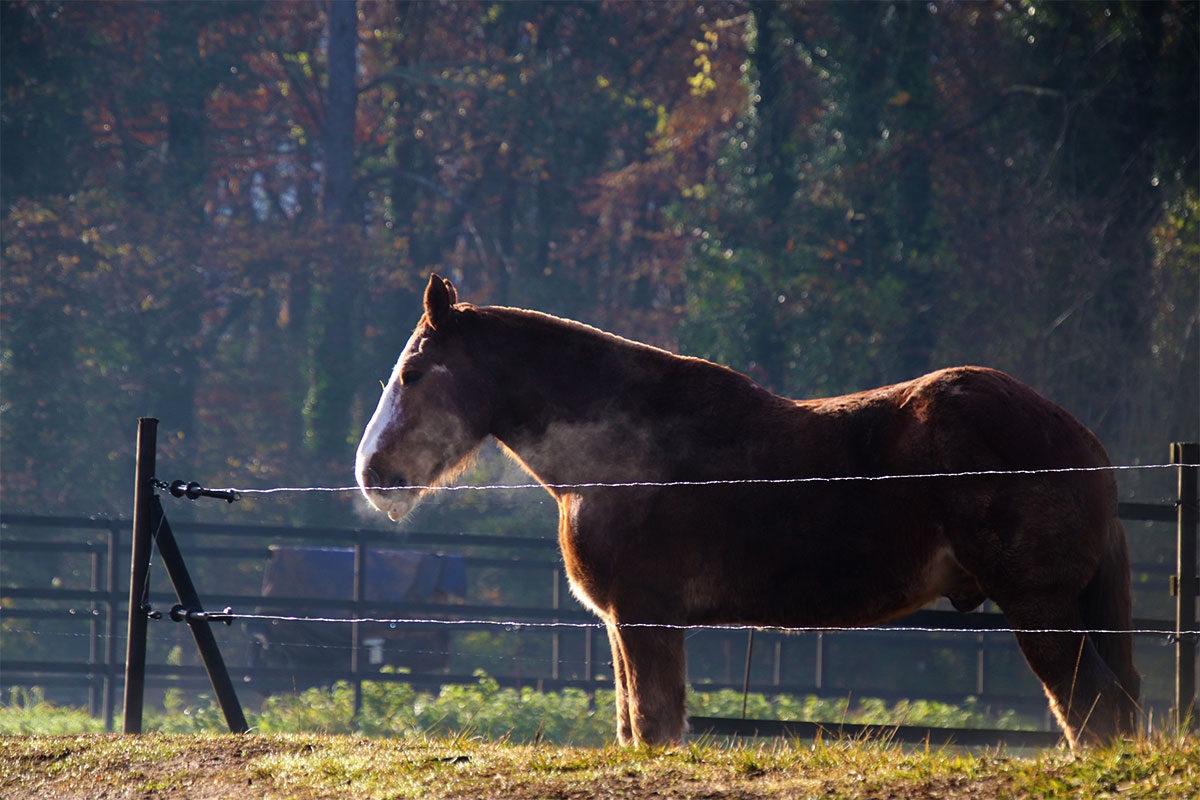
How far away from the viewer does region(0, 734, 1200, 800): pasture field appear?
4.31 m

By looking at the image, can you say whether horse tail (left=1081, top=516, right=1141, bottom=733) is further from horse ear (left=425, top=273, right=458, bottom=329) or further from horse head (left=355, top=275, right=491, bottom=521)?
horse ear (left=425, top=273, right=458, bottom=329)

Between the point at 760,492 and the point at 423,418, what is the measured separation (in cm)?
155

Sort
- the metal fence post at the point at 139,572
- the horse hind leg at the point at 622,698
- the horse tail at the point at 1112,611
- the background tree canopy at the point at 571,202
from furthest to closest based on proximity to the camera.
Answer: the background tree canopy at the point at 571,202
the metal fence post at the point at 139,572
the horse hind leg at the point at 622,698
the horse tail at the point at 1112,611

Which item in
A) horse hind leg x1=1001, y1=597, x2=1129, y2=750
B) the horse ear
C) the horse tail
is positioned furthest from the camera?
the horse ear

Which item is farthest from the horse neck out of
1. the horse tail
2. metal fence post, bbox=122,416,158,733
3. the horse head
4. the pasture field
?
metal fence post, bbox=122,416,158,733

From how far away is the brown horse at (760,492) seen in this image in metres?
4.98

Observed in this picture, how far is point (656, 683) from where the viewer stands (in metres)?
5.27

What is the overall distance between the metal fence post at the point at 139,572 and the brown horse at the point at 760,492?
1743mm

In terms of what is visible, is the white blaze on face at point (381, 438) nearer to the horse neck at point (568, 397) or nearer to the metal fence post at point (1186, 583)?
the horse neck at point (568, 397)

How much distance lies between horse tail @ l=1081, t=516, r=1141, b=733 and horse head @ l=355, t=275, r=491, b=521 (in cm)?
265

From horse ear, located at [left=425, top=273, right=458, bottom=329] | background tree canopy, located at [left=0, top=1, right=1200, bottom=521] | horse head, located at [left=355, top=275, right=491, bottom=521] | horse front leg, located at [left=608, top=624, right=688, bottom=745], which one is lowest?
horse front leg, located at [left=608, top=624, right=688, bottom=745]

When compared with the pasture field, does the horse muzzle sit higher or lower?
higher

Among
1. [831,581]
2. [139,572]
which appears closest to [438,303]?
[831,581]

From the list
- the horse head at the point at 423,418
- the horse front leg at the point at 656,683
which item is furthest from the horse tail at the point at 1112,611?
the horse head at the point at 423,418
